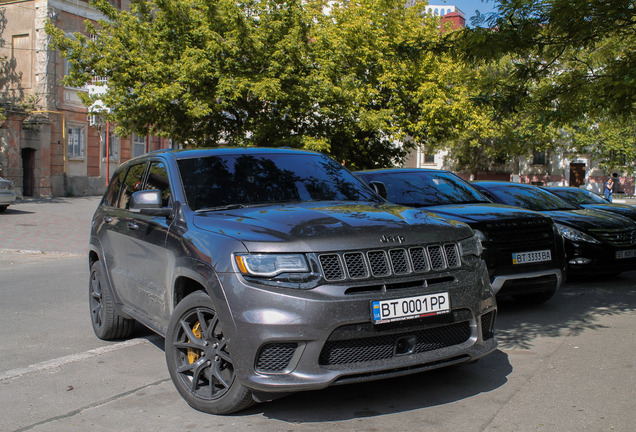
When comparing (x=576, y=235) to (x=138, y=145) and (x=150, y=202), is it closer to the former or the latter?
(x=150, y=202)

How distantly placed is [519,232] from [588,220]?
3.07 m

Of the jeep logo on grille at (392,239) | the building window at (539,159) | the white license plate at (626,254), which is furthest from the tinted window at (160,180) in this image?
the building window at (539,159)

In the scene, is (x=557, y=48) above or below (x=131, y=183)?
above

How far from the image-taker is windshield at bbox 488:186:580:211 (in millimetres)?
10195

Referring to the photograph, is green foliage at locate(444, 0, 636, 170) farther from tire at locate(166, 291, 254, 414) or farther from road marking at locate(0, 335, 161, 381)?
tire at locate(166, 291, 254, 414)

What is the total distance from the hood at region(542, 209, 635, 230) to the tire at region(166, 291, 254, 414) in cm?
696

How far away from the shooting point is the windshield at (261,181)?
505 cm

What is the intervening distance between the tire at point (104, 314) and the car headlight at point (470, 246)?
10.8 ft

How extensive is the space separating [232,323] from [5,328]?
433cm

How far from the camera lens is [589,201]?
13.4 metres

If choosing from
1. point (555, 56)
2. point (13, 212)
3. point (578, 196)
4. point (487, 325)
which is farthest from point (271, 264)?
point (13, 212)

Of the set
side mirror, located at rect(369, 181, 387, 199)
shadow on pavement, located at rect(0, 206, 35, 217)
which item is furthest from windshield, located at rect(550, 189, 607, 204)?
shadow on pavement, located at rect(0, 206, 35, 217)

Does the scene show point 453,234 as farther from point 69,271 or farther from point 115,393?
point 69,271

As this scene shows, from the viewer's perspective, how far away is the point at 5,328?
7.19 m
